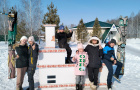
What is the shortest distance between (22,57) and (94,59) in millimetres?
2489

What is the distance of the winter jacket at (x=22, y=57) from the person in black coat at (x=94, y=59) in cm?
220

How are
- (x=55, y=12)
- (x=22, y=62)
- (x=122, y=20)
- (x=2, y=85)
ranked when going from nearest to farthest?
(x=22, y=62), (x=2, y=85), (x=122, y=20), (x=55, y=12)

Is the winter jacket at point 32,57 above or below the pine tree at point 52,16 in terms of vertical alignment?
below

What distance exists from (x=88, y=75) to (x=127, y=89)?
1.62m

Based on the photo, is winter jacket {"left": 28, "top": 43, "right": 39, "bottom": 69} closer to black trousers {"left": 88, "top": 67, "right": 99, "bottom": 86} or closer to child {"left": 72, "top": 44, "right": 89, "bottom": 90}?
child {"left": 72, "top": 44, "right": 89, "bottom": 90}

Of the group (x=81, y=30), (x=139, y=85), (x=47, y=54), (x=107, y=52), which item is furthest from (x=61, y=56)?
(x=81, y=30)

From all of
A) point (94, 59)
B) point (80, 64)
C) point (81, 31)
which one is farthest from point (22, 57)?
point (81, 31)

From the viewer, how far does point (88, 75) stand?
13.1 ft

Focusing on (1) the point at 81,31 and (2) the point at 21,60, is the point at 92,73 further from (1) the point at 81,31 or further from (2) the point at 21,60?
(1) the point at 81,31

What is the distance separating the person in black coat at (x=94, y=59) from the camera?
149 inches

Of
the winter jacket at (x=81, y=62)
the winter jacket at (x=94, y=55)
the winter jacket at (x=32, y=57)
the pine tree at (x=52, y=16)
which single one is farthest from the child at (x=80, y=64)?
the pine tree at (x=52, y=16)

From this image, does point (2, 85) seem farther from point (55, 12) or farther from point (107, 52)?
point (55, 12)

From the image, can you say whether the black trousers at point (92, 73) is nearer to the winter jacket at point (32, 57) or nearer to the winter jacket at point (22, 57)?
the winter jacket at point (32, 57)

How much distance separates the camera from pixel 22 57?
144 inches
